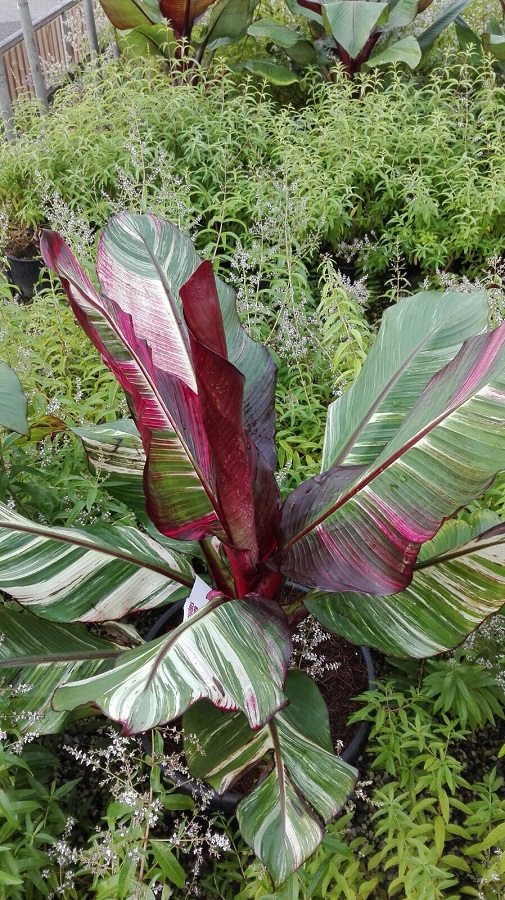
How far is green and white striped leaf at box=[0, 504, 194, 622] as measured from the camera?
148 centimetres

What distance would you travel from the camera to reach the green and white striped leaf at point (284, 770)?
50.6 inches

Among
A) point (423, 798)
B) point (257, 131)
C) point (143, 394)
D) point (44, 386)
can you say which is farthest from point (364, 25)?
point (423, 798)

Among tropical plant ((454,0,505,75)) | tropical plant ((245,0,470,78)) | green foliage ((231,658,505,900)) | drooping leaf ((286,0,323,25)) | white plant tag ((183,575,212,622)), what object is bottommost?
green foliage ((231,658,505,900))

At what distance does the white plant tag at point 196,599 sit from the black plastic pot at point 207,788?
0.32 meters

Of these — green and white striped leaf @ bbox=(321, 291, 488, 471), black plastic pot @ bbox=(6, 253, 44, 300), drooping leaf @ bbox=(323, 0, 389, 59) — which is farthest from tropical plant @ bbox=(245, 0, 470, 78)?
green and white striped leaf @ bbox=(321, 291, 488, 471)

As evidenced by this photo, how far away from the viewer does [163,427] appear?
4.64 ft

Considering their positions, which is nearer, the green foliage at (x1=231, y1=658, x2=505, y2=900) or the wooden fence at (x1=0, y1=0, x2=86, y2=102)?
the green foliage at (x1=231, y1=658, x2=505, y2=900)

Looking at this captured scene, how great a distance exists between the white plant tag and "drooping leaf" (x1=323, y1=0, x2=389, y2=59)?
480 centimetres

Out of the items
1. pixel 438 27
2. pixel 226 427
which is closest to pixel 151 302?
pixel 226 427

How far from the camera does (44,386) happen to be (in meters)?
2.34

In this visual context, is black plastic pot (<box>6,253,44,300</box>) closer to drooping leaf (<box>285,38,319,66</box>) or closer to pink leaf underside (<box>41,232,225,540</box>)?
pink leaf underside (<box>41,232,225,540</box>)

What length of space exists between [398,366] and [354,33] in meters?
4.46

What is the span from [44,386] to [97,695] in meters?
1.39

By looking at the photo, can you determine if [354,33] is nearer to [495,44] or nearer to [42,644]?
[495,44]
